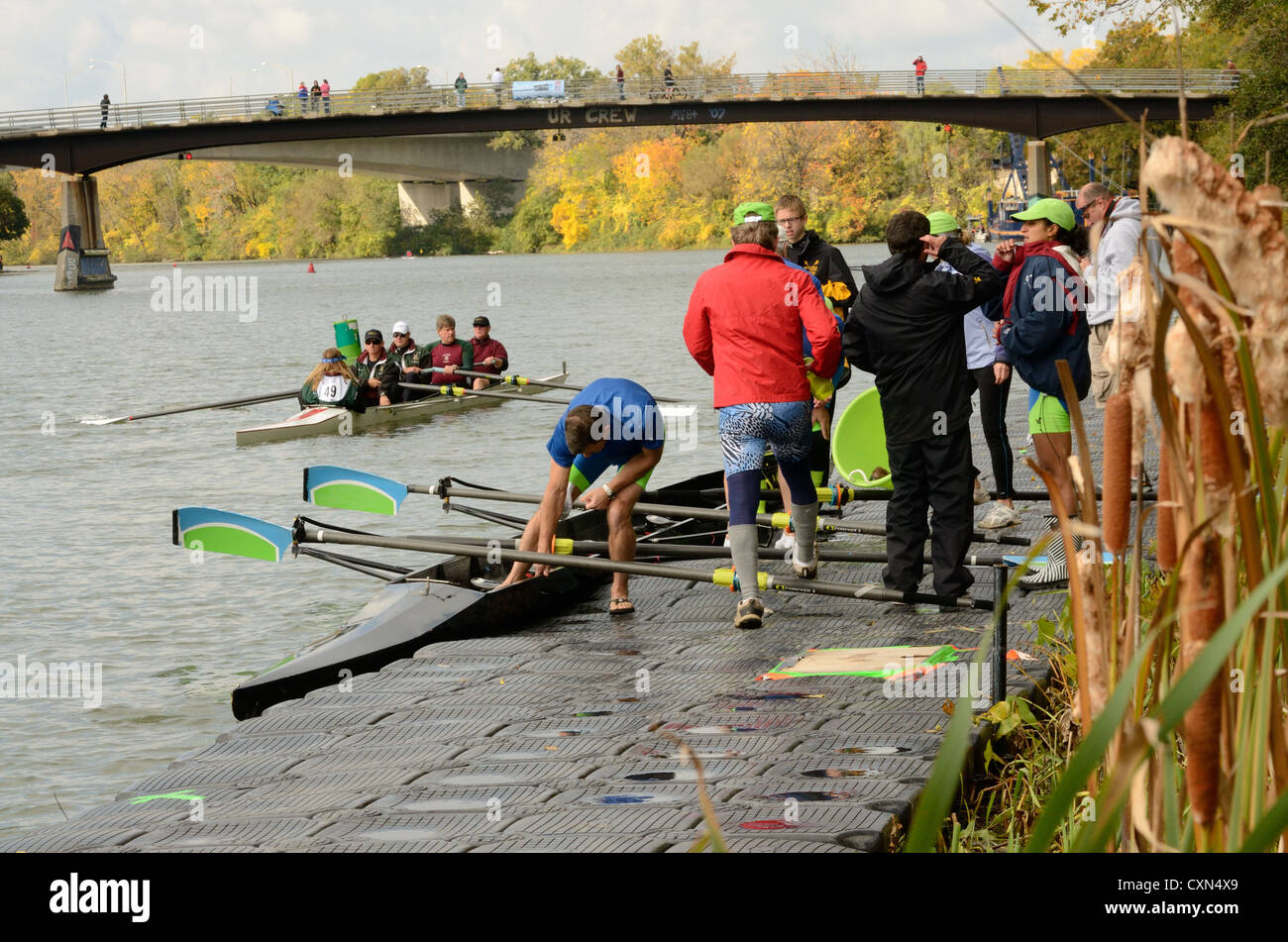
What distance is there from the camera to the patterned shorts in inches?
297

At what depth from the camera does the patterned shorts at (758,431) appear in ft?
24.7

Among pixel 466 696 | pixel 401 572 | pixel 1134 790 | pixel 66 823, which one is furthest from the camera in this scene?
pixel 401 572

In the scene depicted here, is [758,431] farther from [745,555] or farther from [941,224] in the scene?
[941,224]

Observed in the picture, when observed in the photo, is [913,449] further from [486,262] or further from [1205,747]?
[486,262]

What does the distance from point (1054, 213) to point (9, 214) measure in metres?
103

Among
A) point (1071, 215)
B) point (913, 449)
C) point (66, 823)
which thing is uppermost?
point (1071, 215)

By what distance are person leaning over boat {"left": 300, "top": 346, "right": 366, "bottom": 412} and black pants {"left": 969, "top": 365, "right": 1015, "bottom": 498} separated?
13246mm

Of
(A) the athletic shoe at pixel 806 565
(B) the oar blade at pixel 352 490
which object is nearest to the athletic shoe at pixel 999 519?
(A) the athletic shoe at pixel 806 565

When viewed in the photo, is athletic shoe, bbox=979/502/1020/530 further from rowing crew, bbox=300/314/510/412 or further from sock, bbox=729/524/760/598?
rowing crew, bbox=300/314/510/412

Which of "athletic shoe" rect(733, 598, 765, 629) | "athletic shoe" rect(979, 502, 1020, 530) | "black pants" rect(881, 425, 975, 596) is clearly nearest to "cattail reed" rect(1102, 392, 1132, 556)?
"black pants" rect(881, 425, 975, 596)
